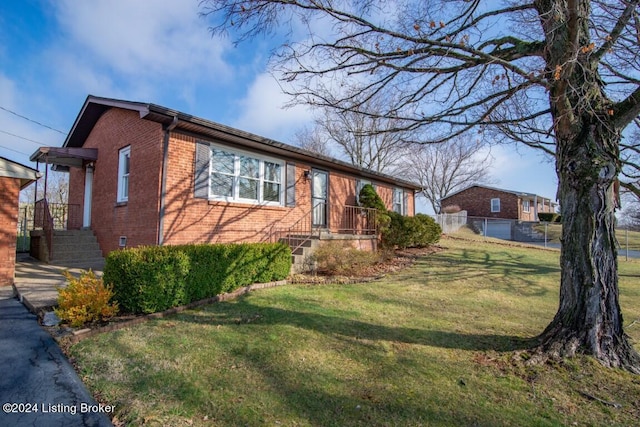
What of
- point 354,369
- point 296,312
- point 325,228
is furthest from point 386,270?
point 354,369

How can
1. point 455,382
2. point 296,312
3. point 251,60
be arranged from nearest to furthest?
point 455,382
point 296,312
point 251,60

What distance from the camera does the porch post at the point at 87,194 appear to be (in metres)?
11.0

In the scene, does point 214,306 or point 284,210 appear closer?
point 214,306

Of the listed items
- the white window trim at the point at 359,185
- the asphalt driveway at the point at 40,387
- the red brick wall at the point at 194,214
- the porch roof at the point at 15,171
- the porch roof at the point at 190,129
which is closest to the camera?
the asphalt driveway at the point at 40,387

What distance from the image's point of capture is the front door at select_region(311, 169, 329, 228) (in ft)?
38.7

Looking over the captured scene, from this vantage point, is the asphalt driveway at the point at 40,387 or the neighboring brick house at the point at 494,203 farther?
the neighboring brick house at the point at 494,203

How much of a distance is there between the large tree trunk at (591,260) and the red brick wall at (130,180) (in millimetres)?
7639

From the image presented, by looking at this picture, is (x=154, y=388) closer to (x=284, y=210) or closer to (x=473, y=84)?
(x=473, y=84)

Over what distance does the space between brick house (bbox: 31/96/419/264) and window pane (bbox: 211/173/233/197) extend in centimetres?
3

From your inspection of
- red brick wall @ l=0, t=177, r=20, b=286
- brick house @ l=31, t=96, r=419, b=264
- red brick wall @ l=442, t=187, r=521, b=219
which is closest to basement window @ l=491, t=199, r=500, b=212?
red brick wall @ l=442, t=187, r=521, b=219

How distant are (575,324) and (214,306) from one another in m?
5.32

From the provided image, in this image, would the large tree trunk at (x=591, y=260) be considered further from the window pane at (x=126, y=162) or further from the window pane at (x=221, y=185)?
the window pane at (x=126, y=162)

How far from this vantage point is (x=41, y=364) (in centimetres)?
351

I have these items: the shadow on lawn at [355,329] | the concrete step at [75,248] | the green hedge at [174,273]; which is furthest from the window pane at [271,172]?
the concrete step at [75,248]
